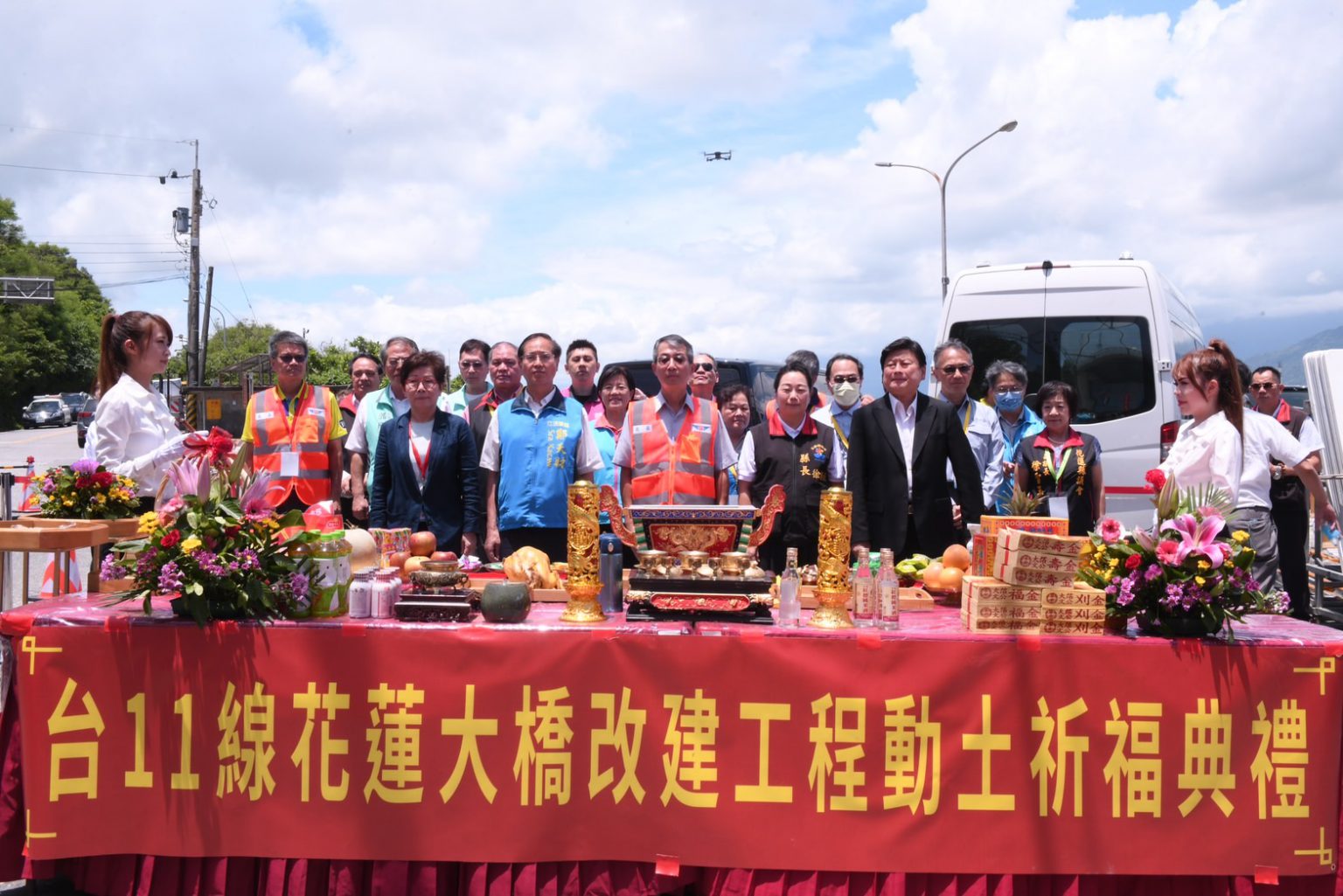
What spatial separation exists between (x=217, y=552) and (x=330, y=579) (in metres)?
0.34

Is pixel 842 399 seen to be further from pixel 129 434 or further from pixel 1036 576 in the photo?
pixel 129 434

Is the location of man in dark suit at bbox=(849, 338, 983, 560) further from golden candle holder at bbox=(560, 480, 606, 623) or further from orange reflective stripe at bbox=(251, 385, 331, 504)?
orange reflective stripe at bbox=(251, 385, 331, 504)

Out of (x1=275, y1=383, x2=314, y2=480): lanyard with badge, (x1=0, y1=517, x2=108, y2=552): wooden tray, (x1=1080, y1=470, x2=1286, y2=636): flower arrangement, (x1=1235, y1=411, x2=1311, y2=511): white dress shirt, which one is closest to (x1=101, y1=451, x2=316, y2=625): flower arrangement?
(x1=0, y1=517, x2=108, y2=552): wooden tray

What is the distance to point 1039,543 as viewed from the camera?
9.68 feet

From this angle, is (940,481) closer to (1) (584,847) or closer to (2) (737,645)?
(2) (737,645)

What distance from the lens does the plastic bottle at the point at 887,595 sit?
2969 millimetres

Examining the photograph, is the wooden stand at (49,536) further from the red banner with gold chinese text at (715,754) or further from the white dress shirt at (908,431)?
the white dress shirt at (908,431)

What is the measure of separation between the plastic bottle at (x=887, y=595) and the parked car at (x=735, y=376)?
5.81m

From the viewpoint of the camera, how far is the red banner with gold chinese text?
2828 mm

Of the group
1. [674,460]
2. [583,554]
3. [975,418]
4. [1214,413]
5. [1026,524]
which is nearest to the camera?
[583,554]

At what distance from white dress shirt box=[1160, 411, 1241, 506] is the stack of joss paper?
42.0 inches

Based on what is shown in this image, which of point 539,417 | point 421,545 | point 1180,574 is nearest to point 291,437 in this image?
point 539,417

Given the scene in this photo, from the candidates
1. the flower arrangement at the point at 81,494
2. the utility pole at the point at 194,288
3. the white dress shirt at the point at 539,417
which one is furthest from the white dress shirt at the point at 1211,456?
the utility pole at the point at 194,288

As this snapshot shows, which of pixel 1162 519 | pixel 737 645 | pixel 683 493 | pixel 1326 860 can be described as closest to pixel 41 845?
pixel 737 645
